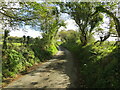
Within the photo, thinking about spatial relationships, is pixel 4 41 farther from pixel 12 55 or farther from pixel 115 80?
pixel 115 80

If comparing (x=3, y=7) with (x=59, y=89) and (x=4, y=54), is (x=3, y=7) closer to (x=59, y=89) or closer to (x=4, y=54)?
(x=4, y=54)

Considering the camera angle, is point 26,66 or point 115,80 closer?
point 115,80

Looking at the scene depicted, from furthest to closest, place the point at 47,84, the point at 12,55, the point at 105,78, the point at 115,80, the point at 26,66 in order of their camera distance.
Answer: the point at 26,66 < the point at 12,55 < the point at 47,84 < the point at 105,78 < the point at 115,80

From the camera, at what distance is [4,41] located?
10.1 m

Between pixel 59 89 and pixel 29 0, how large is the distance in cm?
581

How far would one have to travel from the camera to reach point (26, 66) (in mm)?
11359

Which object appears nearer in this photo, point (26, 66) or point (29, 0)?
point (29, 0)

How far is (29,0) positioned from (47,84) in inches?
221

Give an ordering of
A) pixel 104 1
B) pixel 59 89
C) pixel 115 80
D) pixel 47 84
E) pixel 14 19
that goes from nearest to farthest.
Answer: pixel 115 80
pixel 59 89
pixel 47 84
pixel 14 19
pixel 104 1

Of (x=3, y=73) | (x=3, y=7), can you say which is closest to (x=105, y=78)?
(x=3, y=73)

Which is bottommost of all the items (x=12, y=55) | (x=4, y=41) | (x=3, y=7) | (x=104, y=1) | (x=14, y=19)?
(x=12, y=55)

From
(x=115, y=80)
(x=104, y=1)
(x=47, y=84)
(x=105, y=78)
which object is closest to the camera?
(x=115, y=80)

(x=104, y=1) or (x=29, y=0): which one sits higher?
(x=104, y=1)

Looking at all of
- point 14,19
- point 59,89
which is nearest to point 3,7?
point 14,19
